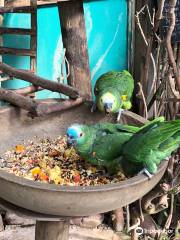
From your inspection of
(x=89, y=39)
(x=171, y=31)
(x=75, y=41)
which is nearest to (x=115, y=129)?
(x=171, y=31)

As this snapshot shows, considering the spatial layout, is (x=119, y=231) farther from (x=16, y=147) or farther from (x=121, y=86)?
(x=16, y=147)

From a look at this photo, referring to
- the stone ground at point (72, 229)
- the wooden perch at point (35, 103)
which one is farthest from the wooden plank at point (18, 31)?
the stone ground at point (72, 229)

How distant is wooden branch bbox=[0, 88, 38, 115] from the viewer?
5.84ft

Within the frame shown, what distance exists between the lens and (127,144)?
166 centimetres

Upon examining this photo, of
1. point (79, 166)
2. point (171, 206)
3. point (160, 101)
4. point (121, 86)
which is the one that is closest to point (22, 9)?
point (121, 86)

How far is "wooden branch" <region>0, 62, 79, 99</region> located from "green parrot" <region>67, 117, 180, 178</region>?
0.26m

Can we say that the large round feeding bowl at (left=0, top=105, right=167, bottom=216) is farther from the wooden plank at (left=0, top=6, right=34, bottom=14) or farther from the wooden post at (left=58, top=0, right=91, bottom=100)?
the wooden plank at (left=0, top=6, right=34, bottom=14)

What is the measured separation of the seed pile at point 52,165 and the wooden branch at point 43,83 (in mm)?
273

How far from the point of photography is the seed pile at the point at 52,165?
1.72m

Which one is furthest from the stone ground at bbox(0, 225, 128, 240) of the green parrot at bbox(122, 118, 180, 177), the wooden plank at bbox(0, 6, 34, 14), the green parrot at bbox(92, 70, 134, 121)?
the wooden plank at bbox(0, 6, 34, 14)

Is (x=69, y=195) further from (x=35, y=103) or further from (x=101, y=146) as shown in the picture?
(x=35, y=103)

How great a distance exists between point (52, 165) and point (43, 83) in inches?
17.2

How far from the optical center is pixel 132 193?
1.50 metres

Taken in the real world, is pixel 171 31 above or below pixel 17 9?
below
